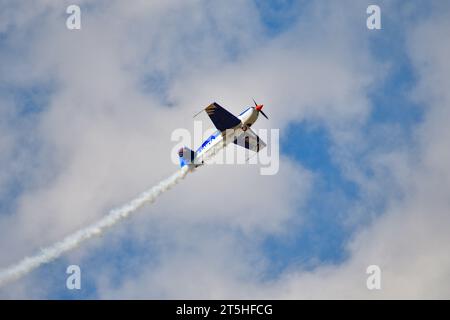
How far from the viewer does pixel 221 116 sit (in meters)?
99.9

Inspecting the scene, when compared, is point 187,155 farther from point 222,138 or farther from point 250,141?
point 250,141

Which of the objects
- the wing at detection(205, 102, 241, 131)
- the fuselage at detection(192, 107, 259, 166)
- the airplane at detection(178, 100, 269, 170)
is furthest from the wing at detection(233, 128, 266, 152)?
the wing at detection(205, 102, 241, 131)

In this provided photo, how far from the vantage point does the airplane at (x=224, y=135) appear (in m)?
99.6

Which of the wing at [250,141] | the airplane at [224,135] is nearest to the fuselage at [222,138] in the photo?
the airplane at [224,135]

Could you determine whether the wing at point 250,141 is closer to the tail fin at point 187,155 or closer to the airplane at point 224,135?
the airplane at point 224,135

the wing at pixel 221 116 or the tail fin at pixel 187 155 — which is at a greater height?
the wing at pixel 221 116

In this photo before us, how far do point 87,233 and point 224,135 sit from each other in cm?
2046

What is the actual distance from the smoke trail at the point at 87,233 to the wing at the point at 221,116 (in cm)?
829

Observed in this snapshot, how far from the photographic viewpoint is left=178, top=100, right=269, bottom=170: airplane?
99625mm
